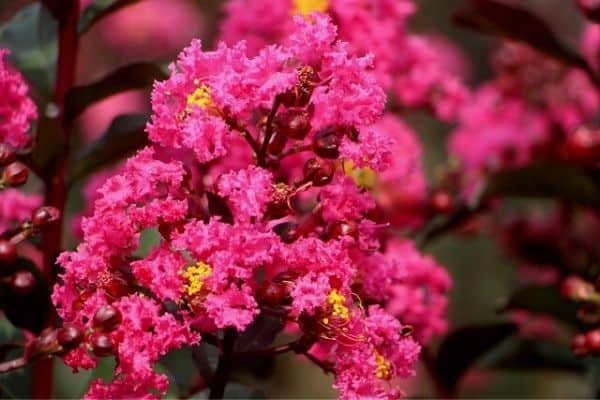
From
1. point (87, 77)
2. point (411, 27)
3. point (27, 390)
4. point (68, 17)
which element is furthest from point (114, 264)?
point (411, 27)

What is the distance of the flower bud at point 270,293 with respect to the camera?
1051mm

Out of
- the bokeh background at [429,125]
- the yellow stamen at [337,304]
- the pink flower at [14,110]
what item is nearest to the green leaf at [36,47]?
the pink flower at [14,110]

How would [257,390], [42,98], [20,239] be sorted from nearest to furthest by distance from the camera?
[20,239] < [257,390] < [42,98]

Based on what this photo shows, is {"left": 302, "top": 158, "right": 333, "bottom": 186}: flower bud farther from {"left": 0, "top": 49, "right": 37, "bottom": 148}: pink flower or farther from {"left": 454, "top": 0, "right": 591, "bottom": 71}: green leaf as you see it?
{"left": 454, "top": 0, "right": 591, "bottom": 71}: green leaf

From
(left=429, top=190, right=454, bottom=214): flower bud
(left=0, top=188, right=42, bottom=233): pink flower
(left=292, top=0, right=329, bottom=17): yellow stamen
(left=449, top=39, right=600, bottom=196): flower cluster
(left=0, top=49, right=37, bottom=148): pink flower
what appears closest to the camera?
(left=0, top=49, right=37, bottom=148): pink flower

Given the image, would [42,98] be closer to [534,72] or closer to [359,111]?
[359,111]

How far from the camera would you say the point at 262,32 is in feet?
5.45

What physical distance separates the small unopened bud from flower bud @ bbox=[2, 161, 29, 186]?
2.46ft

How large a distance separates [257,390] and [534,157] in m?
0.99

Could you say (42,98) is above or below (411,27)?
above

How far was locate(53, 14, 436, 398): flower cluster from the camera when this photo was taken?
1026 millimetres

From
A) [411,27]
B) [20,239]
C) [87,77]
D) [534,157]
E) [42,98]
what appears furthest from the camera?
[411,27]

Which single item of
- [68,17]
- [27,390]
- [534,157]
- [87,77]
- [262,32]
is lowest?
[87,77]

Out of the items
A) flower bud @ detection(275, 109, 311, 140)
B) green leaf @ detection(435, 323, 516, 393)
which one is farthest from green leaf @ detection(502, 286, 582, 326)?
flower bud @ detection(275, 109, 311, 140)
